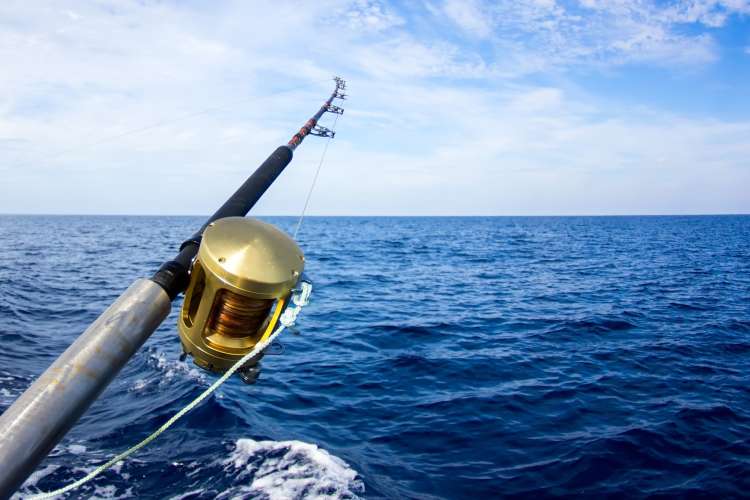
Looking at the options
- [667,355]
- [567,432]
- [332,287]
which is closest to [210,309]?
Answer: [567,432]

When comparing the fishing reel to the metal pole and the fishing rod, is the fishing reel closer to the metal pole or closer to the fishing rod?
the fishing rod

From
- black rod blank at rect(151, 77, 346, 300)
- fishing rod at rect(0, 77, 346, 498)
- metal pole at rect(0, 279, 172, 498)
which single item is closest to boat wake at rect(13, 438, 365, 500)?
fishing rod at rect(0, 77, 346, 498)

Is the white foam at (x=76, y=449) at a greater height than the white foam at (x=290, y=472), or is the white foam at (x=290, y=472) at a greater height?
the white foam at (x=290, y=472)

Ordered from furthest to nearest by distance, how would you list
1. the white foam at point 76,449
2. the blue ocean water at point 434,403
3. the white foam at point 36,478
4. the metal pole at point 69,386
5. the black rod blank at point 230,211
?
the white foam at point 76,449 < the blue ocean water at point 434,403 < the white foam at point 36,478 < the black rod blank at point 230,211 < the metal pole at point 69,386

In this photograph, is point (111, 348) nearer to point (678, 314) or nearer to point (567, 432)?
point (567, 432)

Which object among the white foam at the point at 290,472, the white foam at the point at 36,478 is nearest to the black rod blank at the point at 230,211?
the white foam at the point at 290,472

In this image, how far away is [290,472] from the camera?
5930 millimetres

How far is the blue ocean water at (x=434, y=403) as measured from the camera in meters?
5.97

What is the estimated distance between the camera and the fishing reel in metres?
2.22

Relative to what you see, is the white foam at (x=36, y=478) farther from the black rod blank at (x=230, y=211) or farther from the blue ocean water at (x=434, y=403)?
the black rod blank at (x=230, y=211)

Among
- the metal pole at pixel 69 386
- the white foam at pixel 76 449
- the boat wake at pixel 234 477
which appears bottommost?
the white foam at pixel 76 449

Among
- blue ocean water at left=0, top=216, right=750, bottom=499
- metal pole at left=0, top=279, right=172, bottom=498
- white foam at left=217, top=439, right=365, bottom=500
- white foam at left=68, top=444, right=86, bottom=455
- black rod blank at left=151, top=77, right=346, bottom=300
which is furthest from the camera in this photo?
white foam at left=68, top=444, right=86, bottom=455

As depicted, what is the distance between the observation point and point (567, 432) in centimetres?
738

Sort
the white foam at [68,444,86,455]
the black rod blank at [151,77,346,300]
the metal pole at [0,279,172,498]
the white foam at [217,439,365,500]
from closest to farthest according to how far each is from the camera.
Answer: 1. the metal pole at [0,279,172,498]
2. the black rod blank at [151,77,346,300]
3. the white foam at [217,439,365,500]
4. the white foam at [68,444,86,455]
